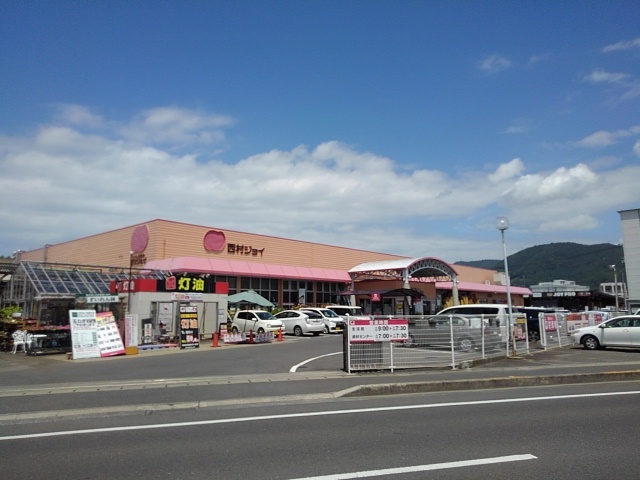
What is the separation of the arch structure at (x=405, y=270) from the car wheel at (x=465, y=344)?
26.7 m

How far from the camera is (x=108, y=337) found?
2014cm

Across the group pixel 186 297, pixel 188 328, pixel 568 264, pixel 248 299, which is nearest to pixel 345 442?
pixel 188 328

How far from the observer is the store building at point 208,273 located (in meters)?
24.9

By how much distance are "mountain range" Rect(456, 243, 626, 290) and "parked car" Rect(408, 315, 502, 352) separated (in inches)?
4884

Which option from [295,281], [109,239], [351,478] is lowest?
[351,478]

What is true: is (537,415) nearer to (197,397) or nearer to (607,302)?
(197,397)

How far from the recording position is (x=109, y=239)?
139ft

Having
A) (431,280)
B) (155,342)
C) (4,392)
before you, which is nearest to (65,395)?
Answer: (4,392)

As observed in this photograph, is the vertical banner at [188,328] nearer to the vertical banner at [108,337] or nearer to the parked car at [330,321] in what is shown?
the vertical banner at [108,337]

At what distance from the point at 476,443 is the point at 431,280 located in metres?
48.5

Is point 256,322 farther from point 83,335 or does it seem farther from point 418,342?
point 418,342

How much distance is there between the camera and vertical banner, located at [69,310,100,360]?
19.0 meters

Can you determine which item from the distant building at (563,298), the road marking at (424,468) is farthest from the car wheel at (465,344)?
the distant building at (563,298)

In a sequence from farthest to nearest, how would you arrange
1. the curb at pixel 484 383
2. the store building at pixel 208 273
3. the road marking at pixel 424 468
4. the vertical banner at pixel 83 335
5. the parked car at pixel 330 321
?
the parked car at pixel 330 321
the store building at pixel 208 273
the vertical banner at pixel 83 335
the curb at pixel 484 383
the road marking at pixel 424 468
